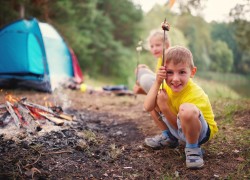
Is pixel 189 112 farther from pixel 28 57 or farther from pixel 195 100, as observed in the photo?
pixel 28 57

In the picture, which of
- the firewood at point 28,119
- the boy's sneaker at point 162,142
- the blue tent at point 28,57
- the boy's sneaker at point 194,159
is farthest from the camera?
the blue tent at point 28,57

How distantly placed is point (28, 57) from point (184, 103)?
552cm

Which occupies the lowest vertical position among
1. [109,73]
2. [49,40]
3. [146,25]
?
[109,73]

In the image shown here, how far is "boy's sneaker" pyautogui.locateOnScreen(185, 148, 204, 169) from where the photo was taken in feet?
7.64

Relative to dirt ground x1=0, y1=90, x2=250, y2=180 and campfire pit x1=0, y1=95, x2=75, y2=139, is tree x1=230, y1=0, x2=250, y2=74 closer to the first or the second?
dirt ground x1=0, y1=90, x2=250, y2=180

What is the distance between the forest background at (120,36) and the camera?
11.5m

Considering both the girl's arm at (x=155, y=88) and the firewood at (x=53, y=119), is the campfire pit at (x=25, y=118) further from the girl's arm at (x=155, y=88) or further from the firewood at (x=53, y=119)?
the girl's arm at (x=155, y=88)

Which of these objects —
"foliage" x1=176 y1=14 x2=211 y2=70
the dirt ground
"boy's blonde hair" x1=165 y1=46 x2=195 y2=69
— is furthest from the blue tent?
"foliage" x1=176 y1=14 x2=211 y2=70

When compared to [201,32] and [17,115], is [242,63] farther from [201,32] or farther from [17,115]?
[201,32]

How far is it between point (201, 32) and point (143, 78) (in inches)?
1143

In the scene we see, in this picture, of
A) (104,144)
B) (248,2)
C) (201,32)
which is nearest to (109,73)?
(201,32)

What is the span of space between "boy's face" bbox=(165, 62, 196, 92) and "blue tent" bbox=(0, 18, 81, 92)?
15.9 feet

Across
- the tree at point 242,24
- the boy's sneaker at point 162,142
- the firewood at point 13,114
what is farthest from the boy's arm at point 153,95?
the tree at point 242,24

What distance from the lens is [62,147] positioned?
9.14 feet
